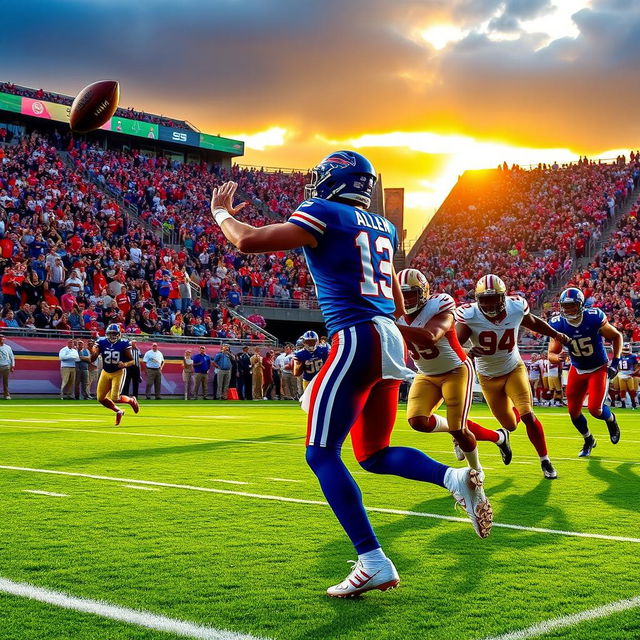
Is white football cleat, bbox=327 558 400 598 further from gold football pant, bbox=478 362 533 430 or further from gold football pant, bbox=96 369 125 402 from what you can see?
gold football pant, bbox=96 369 125 402

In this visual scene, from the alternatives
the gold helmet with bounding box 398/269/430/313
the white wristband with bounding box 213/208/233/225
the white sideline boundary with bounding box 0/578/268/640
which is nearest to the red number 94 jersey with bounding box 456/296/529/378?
the gold helmet with bounding box 398/269/430/313


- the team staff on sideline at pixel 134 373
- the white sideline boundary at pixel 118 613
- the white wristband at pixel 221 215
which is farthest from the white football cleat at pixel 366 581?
the team staff on sideline at pixel 134 373

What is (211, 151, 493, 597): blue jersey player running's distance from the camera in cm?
372

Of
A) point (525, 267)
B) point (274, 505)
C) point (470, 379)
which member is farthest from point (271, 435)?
point (525, 267)

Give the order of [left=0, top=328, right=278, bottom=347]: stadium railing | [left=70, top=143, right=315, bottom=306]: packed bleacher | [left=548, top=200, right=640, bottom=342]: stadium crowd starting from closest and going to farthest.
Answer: [left=0, top=328, right=278, bottom=347]: stadium railing, [left=548, top=200, right=640, bottom=342]: stadium crowd, [left=70, top=143, right=315, bottom=306]: packed bleacher

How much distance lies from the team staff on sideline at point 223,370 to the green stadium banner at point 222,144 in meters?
19.9

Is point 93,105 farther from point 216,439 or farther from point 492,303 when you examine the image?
point 492,303

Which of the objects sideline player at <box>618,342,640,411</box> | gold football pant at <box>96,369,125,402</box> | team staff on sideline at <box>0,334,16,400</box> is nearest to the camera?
gold football pant at <box>96,369,125,402</box>

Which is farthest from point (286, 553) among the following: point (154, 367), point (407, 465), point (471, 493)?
point (154, 367)

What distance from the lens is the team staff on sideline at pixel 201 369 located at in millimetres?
23516

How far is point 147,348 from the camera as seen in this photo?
2317 cm

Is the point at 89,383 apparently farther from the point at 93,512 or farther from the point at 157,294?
the point at 93,512

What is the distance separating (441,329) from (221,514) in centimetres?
185

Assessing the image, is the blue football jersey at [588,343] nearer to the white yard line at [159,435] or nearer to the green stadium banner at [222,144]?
the white yard line at [159,435]
